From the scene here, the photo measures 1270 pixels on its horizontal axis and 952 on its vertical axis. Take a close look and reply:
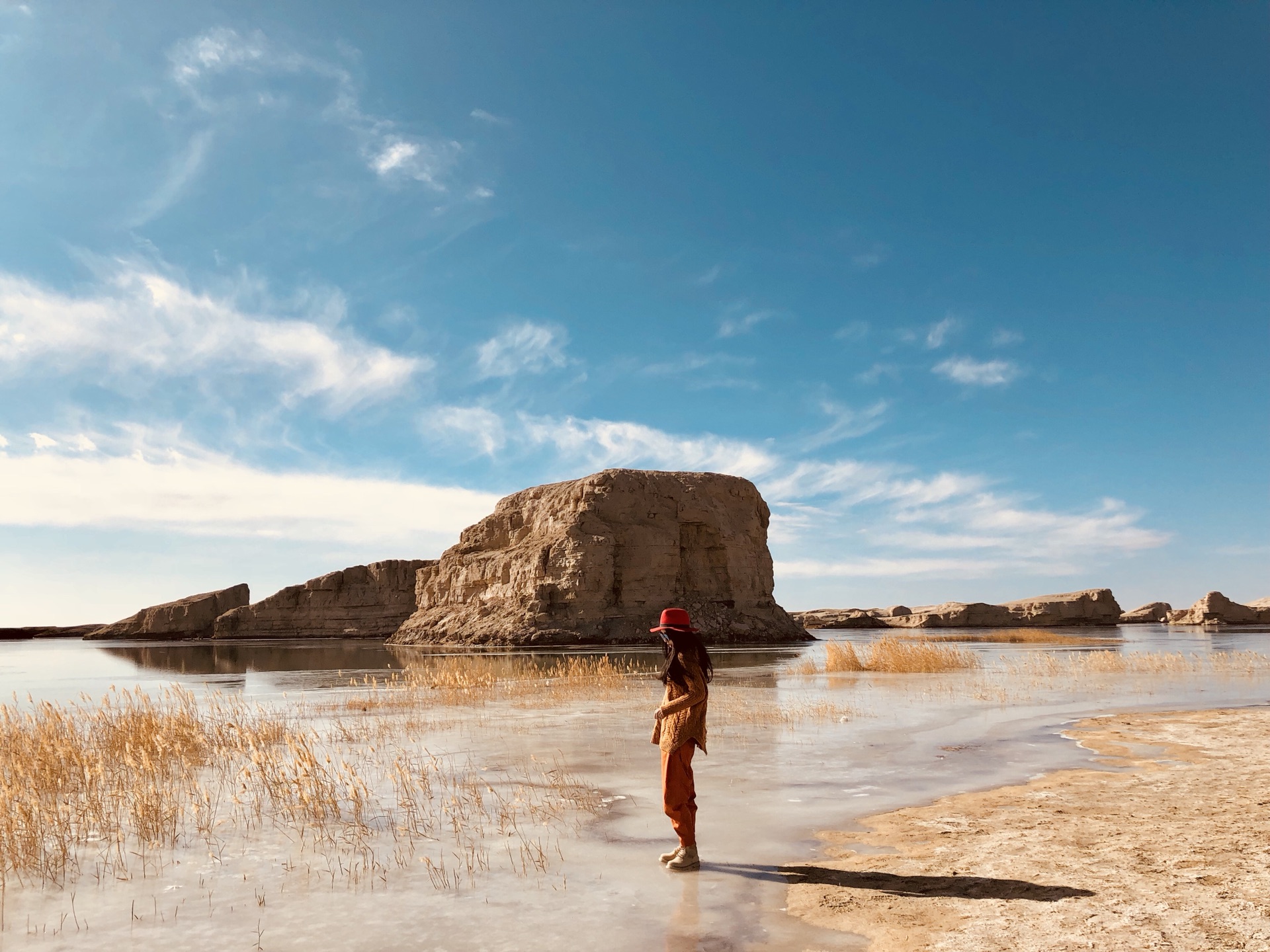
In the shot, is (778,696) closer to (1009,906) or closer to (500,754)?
(500,754)

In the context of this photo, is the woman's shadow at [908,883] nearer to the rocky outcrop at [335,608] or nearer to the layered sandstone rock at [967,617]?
the rocky outcrop at [335,608]

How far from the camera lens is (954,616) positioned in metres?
108

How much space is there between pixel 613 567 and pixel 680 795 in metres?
53.7

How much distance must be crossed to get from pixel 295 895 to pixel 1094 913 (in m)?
5.17

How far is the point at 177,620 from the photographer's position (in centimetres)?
10606

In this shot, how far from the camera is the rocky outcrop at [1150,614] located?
117 metres

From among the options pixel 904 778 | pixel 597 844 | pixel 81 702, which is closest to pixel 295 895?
pixel 597 844

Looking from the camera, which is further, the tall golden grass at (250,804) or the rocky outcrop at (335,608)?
the rocky outcrop at (335,608)

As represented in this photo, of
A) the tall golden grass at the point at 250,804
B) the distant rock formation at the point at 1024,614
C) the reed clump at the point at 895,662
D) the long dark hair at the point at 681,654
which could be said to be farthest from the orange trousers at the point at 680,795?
the distant rock formation at the point at 1024,614

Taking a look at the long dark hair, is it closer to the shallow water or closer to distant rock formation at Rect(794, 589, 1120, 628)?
the shallow water

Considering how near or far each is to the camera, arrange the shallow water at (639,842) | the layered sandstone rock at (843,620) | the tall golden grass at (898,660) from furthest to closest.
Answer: the layered sandstone rock at (843,620) → the tall golden grass at (898,660) → the shallow water at (639,842)

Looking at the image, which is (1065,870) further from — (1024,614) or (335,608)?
(1024,614)

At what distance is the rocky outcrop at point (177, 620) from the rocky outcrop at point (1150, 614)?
124 m

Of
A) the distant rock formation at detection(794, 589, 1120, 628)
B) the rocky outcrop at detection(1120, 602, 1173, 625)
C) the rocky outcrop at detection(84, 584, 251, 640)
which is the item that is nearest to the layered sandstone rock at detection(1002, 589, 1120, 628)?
the distant rock formation at detection(794, 589, 1120, 628)
